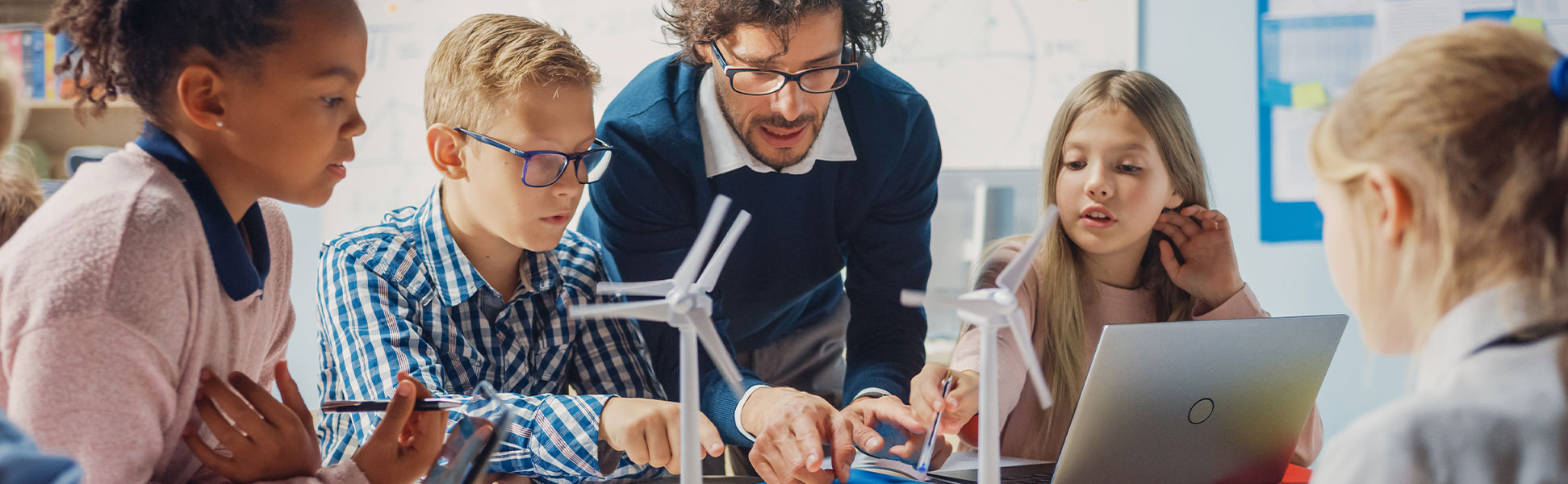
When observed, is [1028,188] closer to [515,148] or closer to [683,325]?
[515,148]

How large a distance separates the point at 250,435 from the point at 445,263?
0.55 m

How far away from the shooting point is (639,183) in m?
1.75

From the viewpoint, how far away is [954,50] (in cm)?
314

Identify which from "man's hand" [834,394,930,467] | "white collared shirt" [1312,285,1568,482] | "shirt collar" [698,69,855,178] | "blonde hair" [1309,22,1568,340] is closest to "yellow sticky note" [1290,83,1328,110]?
"shirt collar" [698,69,855,178]

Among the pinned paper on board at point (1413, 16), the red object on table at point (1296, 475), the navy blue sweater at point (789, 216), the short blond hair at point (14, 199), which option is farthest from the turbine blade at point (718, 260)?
the pinned paper on board at point (1413, 16)

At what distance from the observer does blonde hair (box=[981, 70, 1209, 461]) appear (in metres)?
1.77

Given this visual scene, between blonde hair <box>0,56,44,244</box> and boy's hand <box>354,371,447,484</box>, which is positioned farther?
blonde hair <box>0,56,44,244</box>

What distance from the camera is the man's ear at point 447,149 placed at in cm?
155

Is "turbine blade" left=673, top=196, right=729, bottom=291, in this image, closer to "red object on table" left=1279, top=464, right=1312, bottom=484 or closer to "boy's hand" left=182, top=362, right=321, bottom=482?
"boy's hand" left=182, top=362, right=321, bottom=482

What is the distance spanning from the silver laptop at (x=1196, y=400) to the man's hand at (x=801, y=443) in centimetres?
16

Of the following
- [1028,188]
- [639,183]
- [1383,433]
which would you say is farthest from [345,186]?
[1383,433]

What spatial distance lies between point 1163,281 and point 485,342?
1239mm

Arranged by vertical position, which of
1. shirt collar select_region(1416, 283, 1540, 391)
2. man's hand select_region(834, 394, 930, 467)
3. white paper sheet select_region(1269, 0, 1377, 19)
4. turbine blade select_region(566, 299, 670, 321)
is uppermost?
white paper sheet select_region(1269, 0, 1377, 19)

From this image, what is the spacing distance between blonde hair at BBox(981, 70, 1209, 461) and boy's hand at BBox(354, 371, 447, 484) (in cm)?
106
